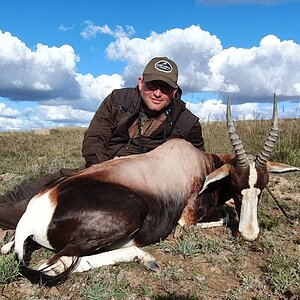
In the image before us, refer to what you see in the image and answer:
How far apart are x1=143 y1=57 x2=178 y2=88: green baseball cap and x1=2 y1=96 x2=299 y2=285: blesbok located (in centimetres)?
75

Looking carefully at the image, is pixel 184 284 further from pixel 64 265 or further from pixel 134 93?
pixel 134 93

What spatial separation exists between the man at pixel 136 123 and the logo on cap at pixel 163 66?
13 millimetres

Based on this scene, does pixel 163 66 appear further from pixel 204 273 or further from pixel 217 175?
pixel 204 273

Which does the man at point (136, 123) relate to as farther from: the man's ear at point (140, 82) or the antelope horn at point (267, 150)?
the antelope horn at point (267, 150)

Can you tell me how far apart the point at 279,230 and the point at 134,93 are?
2.39m

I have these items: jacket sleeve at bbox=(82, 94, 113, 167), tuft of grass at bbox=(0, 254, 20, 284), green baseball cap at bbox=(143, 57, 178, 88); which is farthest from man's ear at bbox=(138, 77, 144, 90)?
tuft of grass at bbox=(0, 254, 20, 284)

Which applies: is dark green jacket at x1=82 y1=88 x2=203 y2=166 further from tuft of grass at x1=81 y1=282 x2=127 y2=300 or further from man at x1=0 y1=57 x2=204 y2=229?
tuft of grass at x1=81 y1=282 x2=127 y2=300

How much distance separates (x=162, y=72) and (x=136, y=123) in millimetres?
781

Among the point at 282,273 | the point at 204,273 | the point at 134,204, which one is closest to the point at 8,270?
the point at 134,204

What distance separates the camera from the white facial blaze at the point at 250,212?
4168mm

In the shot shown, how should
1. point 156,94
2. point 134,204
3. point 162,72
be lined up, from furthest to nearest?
point 156,94 → point 162,72 → point 134,204

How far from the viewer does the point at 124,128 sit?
5.46 m

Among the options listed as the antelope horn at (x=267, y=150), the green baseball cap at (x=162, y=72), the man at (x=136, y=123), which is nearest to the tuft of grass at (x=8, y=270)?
the man at (x=136, y=123)

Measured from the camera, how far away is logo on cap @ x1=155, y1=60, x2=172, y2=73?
5.13m
